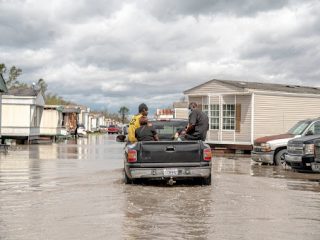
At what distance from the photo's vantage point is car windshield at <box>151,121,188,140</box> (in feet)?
50.6

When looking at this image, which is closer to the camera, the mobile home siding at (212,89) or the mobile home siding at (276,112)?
the mobile home siding at (276,112)

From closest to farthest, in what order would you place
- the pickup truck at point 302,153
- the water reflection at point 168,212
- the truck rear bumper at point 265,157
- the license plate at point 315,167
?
the water reflection at point 168,212
the license plate at point 315,167
the pickup truck at point 302,153
the truck rear bumper at point 265,157

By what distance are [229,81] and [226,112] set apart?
1.72 meters

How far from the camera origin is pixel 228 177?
50.3ft

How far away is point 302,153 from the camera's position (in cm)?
1644

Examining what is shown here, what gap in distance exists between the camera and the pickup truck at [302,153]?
53.3 feet

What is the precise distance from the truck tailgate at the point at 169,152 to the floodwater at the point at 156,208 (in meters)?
0.64

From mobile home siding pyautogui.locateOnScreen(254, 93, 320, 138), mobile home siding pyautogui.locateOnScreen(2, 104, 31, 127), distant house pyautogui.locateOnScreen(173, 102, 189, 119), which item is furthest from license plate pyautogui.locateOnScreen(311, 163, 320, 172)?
distant house pyautogui.locateOnScreen(173, 102, 189, 119)

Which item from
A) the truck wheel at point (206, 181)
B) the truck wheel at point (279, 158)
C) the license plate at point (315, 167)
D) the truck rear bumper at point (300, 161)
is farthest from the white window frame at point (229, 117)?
the truck wheel at point (206, 181)

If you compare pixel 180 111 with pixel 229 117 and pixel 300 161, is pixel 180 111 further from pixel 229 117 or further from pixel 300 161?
pixel 300 161

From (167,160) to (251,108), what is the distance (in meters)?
17.1

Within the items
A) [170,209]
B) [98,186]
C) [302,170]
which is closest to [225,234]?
[170,209]

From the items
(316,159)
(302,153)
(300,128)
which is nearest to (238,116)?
(300,128)

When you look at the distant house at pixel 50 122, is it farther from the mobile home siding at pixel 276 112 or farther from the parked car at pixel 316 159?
the parked car at pixel 316 159
